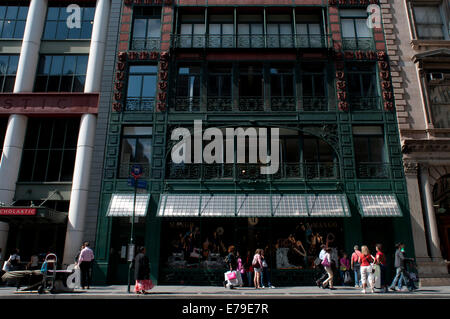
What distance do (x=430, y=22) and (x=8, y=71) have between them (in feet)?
85.2

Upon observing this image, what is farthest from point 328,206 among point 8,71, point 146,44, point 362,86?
point 8,71

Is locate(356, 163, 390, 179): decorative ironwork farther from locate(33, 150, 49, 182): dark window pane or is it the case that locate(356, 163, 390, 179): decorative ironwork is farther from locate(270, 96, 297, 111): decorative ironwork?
locate(33, 150, 49, 182): dark window pane

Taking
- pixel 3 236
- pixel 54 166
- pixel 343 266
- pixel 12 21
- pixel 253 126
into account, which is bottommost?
pixel 343 266

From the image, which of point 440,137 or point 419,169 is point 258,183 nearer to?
point 419,169

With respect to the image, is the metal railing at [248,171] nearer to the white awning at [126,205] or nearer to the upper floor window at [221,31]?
the white awning at [126,205]

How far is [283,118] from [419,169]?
25.0 feet

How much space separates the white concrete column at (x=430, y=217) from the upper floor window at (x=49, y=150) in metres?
19.1

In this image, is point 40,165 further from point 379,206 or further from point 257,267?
point 379,206

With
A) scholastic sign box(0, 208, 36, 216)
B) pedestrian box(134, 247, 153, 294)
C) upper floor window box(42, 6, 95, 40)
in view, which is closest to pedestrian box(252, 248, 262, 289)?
pedestrian box(134, 247, 153, 294)

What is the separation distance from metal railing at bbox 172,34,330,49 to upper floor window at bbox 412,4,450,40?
18.6 ft

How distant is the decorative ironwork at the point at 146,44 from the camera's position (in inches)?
794

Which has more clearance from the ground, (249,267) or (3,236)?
(3,236)

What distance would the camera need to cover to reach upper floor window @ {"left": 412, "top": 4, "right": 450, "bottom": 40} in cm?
1980

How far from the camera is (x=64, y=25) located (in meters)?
21.1
